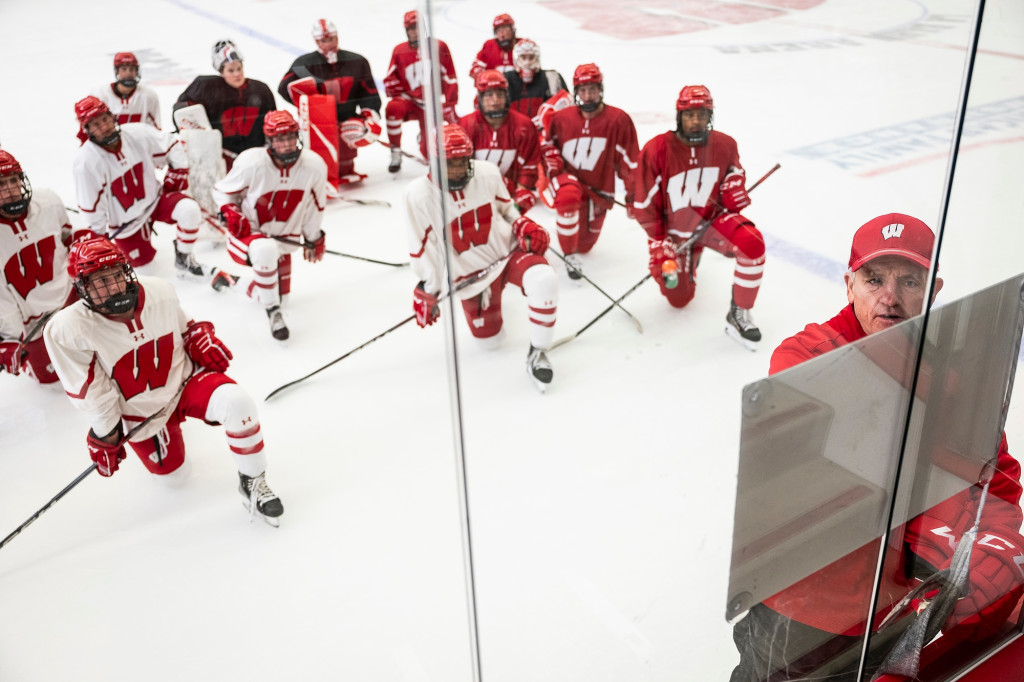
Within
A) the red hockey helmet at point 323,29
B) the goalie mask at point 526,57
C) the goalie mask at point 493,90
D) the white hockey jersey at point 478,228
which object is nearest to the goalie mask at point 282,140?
the red hockey helmet at point 323,29

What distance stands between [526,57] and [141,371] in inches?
47.3

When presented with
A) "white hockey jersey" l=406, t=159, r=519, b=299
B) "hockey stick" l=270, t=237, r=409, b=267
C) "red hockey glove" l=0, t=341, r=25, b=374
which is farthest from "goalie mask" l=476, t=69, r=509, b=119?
"red hockey glove" l=0, t=341, r=25, b=374

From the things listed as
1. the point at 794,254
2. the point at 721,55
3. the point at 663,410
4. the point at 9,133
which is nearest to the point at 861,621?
the point at 663,410

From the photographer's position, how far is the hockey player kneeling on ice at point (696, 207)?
1103mm

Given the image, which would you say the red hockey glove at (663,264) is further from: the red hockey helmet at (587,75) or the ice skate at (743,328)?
the red hockey helmet at (587,75)

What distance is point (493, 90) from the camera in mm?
2580

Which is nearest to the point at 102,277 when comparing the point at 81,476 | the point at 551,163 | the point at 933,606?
the point at 81,476

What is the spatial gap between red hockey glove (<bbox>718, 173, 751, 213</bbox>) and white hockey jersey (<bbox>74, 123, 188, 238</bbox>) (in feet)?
7.94

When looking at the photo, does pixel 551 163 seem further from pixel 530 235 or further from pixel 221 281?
pixel 221 281

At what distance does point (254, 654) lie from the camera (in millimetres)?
1729

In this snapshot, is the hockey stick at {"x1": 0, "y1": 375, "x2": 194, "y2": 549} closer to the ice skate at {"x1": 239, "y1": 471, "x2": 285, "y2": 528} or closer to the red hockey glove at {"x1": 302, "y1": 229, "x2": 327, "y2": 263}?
the ice skate at {"x1": 239, "y1": 471, "x2": 285, "y2": 528}

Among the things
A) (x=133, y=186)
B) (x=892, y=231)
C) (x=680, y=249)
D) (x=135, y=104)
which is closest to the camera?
(x=892, y=231)

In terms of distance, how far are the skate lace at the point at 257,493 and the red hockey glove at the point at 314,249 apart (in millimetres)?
1255

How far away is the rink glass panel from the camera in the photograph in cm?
82
